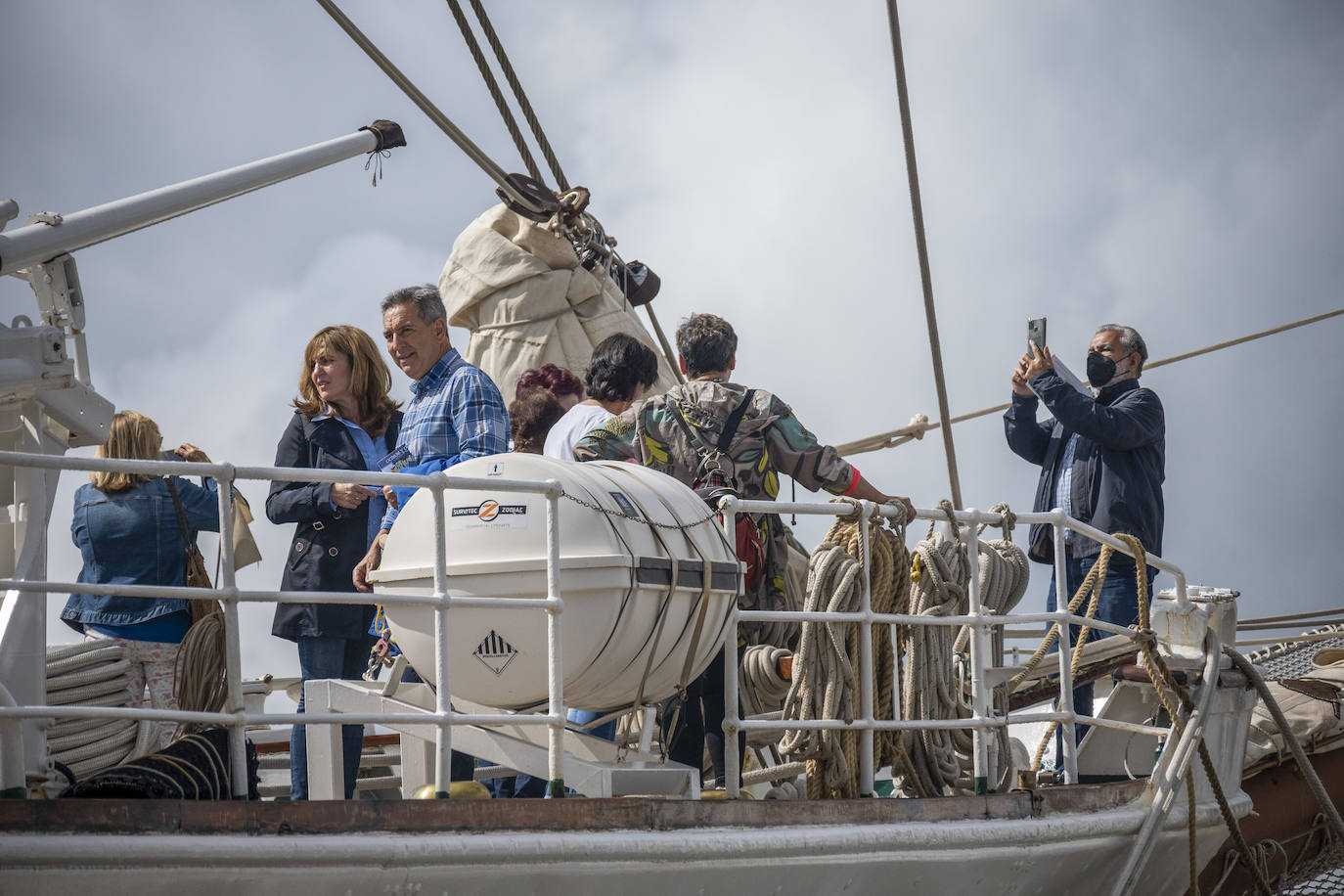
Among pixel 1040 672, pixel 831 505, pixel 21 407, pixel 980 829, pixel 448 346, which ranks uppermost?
pixel 448 346

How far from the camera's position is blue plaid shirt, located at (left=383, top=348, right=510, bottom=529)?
505cm

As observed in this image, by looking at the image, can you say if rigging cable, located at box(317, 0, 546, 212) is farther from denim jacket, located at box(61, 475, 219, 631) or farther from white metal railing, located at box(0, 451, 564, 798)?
white metal railing, located at box(0, 451, 564, 798)

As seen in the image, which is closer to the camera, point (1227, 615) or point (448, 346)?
point (448, 346)

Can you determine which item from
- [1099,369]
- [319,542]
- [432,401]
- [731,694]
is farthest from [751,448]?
[1099,369]

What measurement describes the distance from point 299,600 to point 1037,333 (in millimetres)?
4250

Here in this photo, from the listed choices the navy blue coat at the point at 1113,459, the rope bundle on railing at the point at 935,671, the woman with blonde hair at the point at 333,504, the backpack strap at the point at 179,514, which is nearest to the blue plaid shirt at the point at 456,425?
the woman with blonde hair at the point at 333,504

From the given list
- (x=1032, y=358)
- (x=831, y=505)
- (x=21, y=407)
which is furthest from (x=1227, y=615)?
(x=21, y=407)

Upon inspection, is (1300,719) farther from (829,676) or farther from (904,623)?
(829,676)

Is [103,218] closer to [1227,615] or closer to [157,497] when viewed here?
[157,497]

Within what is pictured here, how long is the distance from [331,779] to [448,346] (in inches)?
67.9

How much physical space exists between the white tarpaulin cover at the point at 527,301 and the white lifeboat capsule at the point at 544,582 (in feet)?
17.2

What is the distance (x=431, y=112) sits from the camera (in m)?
8.26

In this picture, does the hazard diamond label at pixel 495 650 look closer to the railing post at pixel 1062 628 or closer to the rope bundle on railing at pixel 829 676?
the rope bundle on railing at pixel 829 676

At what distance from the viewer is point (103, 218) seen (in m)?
4.43
